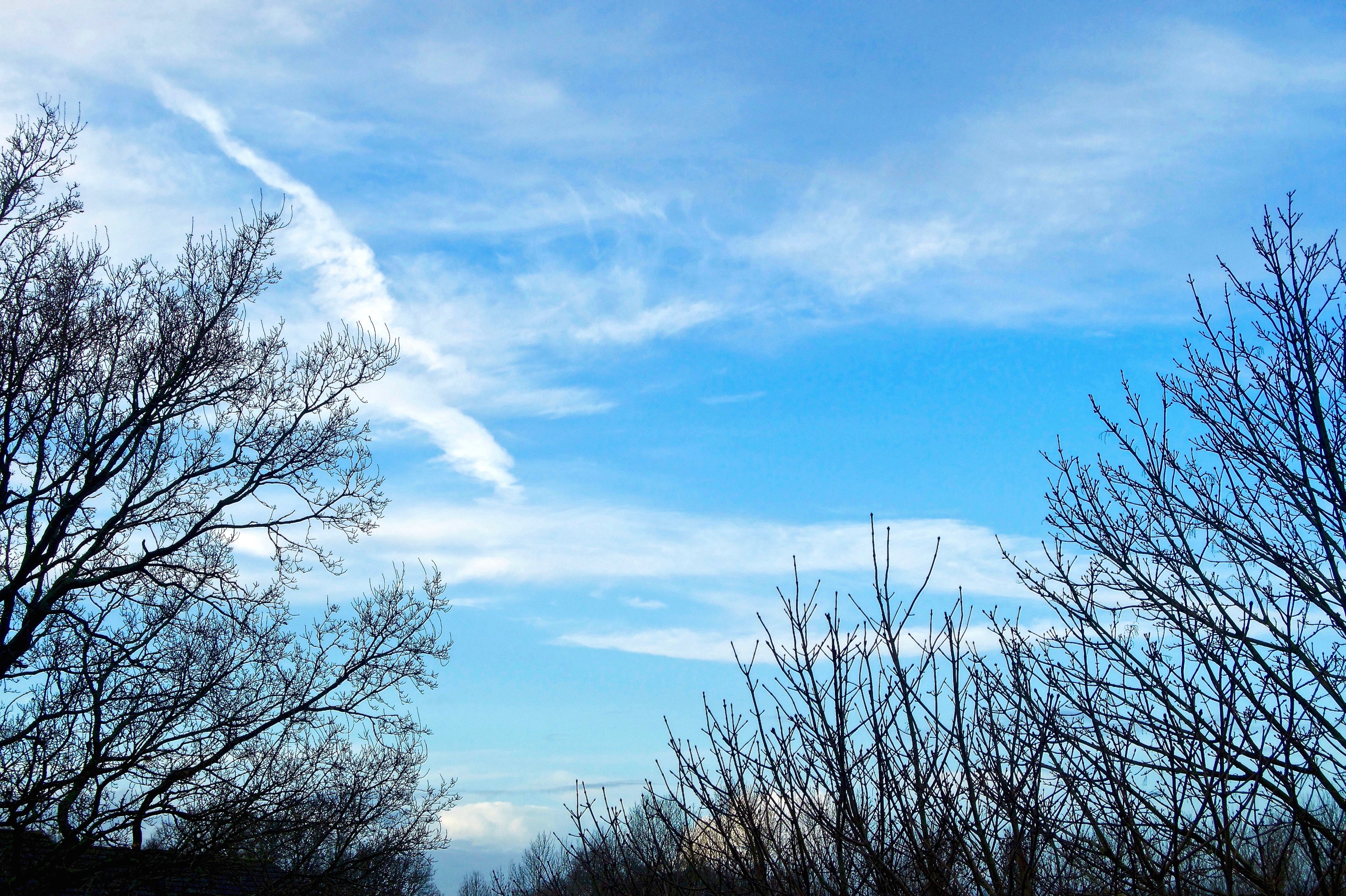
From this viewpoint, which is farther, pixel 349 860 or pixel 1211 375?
pixel 349 860

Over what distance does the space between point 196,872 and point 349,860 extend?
128 inches

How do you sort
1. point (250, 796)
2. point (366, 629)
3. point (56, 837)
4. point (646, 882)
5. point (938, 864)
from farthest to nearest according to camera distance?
point (366, 629), point (250, 796), point (56, 837), point (646, 882), point (938, 864)

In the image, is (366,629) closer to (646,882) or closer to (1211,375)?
(646,882)

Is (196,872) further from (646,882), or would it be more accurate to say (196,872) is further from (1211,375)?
(1211,375)

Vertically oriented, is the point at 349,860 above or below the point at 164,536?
below

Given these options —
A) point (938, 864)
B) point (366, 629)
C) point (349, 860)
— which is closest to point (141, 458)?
point (366, 629)

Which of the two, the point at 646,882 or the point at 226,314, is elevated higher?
the point at 226,314

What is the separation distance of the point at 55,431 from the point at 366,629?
4.59 m

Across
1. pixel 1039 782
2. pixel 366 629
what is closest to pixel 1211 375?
pixel 1039 782

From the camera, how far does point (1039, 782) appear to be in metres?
4.18

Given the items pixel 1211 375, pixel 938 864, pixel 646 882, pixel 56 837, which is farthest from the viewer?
pixel 56 837

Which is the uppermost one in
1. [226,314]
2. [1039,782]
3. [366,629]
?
[226,314]

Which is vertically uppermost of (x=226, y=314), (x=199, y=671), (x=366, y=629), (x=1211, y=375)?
(x=226, y=314)

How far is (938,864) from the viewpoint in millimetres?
4156
